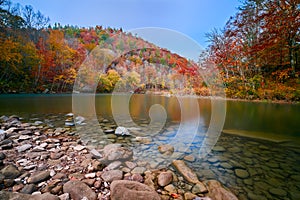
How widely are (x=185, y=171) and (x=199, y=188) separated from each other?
0.26m

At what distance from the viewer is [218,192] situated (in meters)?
1.25

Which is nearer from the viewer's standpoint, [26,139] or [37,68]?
[26,139]

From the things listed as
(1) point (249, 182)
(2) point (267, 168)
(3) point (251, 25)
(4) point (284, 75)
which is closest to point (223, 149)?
(2) point (267, 168)

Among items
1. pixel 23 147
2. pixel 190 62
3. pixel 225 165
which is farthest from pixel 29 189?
pixel 190 62

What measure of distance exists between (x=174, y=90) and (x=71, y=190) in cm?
1586

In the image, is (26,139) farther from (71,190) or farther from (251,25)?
(251,25)

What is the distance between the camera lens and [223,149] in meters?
2.27

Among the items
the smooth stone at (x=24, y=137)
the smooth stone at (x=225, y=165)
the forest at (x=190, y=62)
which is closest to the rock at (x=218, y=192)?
the smooth stone at (x=225, y=165)

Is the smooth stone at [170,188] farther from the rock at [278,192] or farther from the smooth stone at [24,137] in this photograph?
the smooth stone at [24,137]

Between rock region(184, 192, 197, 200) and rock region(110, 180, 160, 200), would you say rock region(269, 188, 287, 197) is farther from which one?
rock region(110, 180, 160, 200)

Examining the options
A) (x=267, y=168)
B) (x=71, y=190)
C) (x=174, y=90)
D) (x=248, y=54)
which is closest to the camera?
(x=71, y=190)

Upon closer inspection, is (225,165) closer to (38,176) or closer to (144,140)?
(144,140)

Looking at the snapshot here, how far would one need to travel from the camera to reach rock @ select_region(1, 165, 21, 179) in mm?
1313

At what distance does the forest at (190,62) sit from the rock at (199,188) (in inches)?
179
